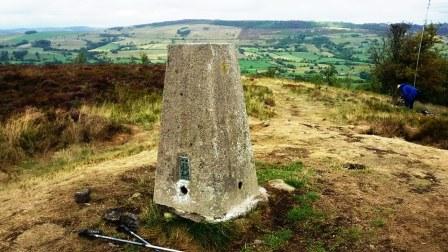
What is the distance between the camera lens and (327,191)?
694 cm

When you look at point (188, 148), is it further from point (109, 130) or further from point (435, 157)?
point (109, 130)

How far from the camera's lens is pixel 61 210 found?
6570mm

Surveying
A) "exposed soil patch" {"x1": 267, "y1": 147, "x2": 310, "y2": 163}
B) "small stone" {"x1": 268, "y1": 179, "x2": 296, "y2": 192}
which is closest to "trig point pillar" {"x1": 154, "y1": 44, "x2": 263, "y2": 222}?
"small stone" {"x1": 268, "y1": 179, "x2": 296, "y2": 192}

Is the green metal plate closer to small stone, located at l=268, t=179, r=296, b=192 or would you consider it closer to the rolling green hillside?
small stone, located at l=268, t=179, r=296, b=192

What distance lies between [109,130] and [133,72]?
32.6ft

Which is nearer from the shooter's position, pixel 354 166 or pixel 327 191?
pixel 327 191

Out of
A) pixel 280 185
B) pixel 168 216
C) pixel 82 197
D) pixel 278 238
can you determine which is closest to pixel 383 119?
pixel 280 185

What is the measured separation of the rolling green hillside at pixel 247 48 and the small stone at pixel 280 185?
22.2m

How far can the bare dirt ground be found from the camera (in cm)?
577

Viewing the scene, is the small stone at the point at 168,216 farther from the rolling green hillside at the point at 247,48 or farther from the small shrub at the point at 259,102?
the rolling green hillside at the point at 247,48

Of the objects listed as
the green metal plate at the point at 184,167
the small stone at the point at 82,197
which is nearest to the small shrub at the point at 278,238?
the green metal plate at the point at 184,167

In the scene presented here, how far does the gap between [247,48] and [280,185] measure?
2657 inches

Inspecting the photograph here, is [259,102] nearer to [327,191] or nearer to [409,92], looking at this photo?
[409,92]

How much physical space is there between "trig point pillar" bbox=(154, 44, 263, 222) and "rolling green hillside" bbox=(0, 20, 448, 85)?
76.8ft
